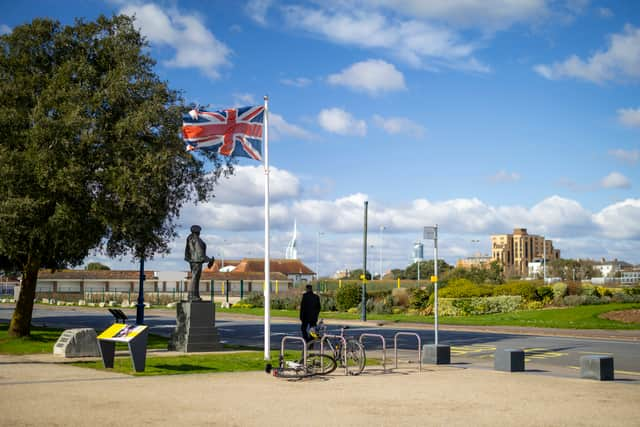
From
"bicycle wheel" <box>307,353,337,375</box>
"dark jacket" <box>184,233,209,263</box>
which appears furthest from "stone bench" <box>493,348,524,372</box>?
"dark jacket" <box>184,233,209,263</box>

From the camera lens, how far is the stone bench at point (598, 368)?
1526cm

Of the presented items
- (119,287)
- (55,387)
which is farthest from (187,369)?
(119,287)

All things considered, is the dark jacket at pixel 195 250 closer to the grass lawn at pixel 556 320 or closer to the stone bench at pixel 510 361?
the stone bench at pixel 510 361

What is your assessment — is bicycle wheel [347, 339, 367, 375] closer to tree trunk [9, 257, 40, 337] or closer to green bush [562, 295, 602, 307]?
tree trunk [9, 257, 40, 337]

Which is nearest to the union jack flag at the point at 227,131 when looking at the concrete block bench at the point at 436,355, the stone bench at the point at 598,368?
the concrete block bench at the point at 436,355

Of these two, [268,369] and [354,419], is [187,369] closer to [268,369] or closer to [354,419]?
[268,369]

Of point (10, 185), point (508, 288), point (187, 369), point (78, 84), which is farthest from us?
point (508, 288)

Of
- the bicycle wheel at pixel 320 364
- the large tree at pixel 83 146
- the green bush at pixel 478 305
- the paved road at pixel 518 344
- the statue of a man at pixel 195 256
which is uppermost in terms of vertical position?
the large tree at pixel 83 146

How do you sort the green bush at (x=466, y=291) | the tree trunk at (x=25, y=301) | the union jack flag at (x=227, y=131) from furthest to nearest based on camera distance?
the green bush at (x=466, y=291)
the tree trunk at (x=25, y=301)
the union jack flag at (x=227, y=131)

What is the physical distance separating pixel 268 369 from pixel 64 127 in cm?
889

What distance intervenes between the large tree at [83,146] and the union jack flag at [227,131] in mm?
1644

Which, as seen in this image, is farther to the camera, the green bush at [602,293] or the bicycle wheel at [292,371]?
the green bush at [602,293]

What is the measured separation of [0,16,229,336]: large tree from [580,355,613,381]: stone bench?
1187 centimetres

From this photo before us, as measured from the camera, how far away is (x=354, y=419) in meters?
10.1
